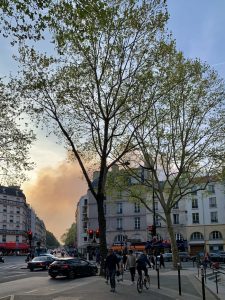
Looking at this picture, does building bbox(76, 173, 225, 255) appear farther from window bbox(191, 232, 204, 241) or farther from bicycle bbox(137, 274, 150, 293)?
bicycle bbox(137, 274, 150, 293)

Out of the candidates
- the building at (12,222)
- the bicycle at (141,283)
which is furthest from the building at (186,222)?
the building at (12,222)

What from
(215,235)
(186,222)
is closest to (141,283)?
(215,235)

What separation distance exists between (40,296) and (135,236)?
59003 millimetres

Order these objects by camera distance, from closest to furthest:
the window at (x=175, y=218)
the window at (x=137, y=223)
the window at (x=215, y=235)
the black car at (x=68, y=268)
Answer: the black car at (x=68, y=268), the window at (x=215, y=235), the window at (x=175, y=218), the window at (x=137, y=223)

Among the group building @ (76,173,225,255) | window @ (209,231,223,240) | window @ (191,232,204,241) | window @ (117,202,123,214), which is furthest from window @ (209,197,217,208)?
window @ (117,202,123,214)

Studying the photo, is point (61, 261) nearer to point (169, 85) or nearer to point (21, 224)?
point (169, 85)

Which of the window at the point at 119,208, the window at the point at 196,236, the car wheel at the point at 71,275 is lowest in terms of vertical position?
the car wheel at the point at 71,275

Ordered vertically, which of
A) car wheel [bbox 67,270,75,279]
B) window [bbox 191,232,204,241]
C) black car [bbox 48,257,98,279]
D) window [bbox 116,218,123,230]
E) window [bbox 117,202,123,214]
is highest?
window [bbox 117,202,123,214]

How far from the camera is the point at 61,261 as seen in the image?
959 inches

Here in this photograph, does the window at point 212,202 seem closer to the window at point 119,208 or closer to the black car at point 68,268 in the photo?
the window at point 119,208

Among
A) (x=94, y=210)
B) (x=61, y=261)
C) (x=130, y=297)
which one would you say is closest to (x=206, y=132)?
(x=61, y=261)

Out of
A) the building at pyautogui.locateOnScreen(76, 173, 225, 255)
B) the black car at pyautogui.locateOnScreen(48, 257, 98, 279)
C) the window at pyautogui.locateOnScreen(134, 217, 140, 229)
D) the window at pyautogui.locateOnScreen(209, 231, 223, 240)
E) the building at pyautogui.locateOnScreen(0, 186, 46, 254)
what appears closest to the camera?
the black car at pyautogui.locateOnScreen(48, 257, 98, 279)

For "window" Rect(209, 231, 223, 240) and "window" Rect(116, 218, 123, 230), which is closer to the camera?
"window" Rect(209, 231, 223, 240)

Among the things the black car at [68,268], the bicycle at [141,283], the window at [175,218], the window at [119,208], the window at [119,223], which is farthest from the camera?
the window at [119,208]
